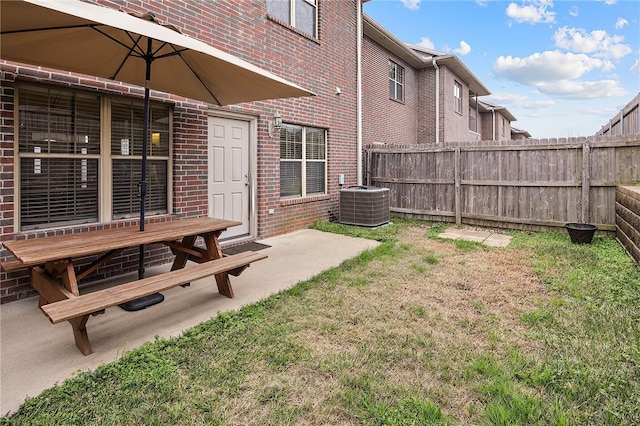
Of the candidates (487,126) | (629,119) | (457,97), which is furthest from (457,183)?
(487,126)

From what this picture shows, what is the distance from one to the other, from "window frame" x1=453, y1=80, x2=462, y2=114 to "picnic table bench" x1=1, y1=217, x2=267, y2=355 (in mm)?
14880

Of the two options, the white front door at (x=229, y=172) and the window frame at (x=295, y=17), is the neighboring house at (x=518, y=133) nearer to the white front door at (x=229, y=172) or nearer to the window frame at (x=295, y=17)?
the window frame at (x=295, y=17)

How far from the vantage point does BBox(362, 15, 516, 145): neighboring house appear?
36.6ft

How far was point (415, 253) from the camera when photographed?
5711 mm

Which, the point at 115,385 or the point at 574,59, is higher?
the point at 574,59

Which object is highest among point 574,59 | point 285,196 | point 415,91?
point 574,59

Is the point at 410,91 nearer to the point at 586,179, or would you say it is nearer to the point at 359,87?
the point at 359,87

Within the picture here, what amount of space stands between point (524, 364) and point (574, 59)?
20.9m

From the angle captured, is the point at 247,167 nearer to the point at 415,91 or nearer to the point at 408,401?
the point at 408,401

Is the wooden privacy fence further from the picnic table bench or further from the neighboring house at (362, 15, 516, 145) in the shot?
the picnic table bench

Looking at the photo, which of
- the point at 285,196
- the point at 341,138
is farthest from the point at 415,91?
the point at 285,196

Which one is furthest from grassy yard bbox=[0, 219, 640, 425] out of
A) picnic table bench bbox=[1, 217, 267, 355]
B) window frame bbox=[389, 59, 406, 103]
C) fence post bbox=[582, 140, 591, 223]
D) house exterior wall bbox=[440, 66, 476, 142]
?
house exterior wall bbox=[440, 66, 476, 142]

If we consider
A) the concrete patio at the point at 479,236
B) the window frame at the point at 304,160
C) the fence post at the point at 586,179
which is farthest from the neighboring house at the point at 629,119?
the window frame at the point at 304,160

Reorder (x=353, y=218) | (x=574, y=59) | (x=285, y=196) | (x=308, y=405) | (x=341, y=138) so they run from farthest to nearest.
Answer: (x=574, y=59) → (x=341, y=138) → (x=353, y=218) → (x=285, y=196) → (x=308, y=405)
